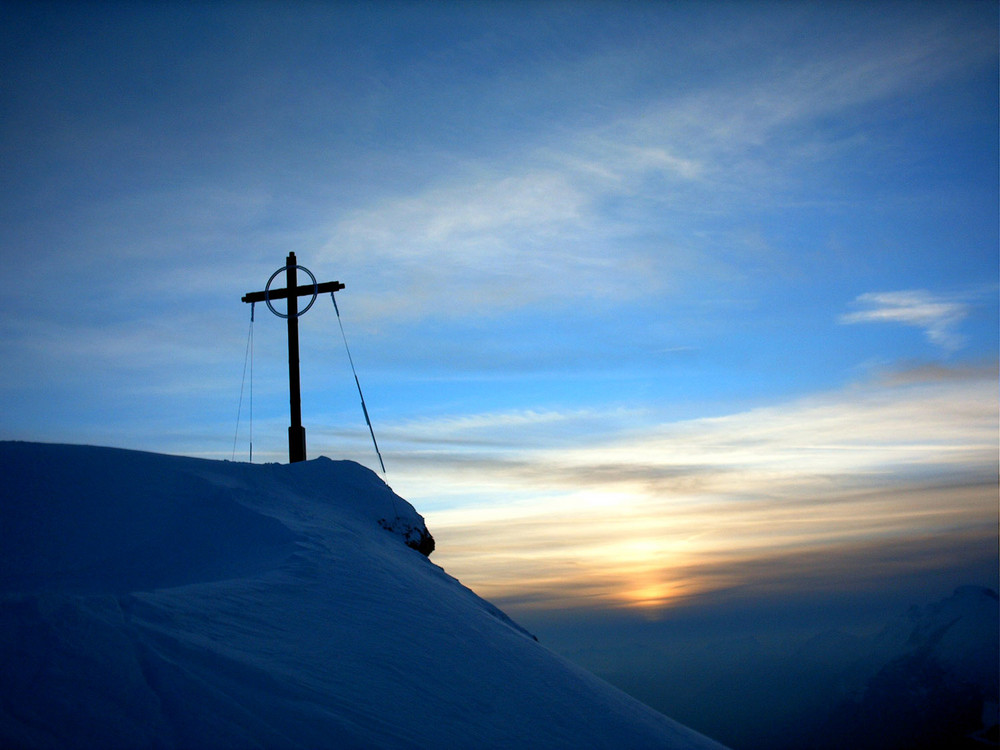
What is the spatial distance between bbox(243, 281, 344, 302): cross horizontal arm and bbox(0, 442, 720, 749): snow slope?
14.7 feet

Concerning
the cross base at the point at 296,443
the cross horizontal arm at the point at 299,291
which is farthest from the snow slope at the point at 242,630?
the cross horizontal arm at the point at 299,291

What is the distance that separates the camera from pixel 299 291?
49.2ft

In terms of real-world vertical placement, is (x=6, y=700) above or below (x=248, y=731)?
above

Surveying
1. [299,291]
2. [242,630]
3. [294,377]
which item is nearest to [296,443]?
[294,377]

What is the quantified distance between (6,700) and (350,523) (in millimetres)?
6771

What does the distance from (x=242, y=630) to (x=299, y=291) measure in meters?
9.60

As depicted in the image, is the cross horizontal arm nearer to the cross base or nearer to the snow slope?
the cross base

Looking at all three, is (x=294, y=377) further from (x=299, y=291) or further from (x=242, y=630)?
(x=242, y=630)

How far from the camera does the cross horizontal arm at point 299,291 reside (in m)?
14.9

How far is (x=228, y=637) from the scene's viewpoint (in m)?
6.30

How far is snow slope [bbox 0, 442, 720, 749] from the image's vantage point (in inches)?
194

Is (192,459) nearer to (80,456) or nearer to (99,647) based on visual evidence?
(80,456)

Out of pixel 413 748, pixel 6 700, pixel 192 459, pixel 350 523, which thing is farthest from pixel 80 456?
pixel 413 748

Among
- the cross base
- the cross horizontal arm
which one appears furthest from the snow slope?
the cross horizontal arm
